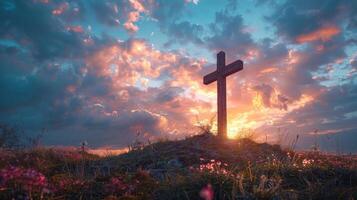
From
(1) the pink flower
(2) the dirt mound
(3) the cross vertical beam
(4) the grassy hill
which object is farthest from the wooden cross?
(1) the pink flower

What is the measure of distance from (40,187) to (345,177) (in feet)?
18.5

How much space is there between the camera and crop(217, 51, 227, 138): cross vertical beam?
15.9 m

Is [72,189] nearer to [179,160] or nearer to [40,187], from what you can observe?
[40,187]

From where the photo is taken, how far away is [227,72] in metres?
16.3

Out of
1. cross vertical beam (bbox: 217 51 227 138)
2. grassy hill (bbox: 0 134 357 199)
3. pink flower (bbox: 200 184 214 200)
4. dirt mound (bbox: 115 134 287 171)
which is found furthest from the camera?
cross vertical beam (bbox: 217 51 227 138)

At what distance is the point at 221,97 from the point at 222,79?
732mm

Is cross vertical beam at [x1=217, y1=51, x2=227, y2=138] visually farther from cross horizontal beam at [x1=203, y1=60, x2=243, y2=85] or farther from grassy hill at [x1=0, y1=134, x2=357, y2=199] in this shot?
grassy hill at [x1=0, y1=134, x2=357, y2=199]

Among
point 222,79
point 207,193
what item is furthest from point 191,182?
point 222,79

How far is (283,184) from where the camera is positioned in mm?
7273

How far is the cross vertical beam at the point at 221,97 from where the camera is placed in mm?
15898

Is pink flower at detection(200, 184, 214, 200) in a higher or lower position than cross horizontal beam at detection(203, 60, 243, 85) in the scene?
lower

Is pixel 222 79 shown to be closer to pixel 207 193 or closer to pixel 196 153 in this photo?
pixel 196 153

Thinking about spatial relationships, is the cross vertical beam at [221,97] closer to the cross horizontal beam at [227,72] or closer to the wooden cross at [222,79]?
the wooden cross at [222,79]

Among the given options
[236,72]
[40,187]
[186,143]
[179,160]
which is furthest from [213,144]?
[40,187]
